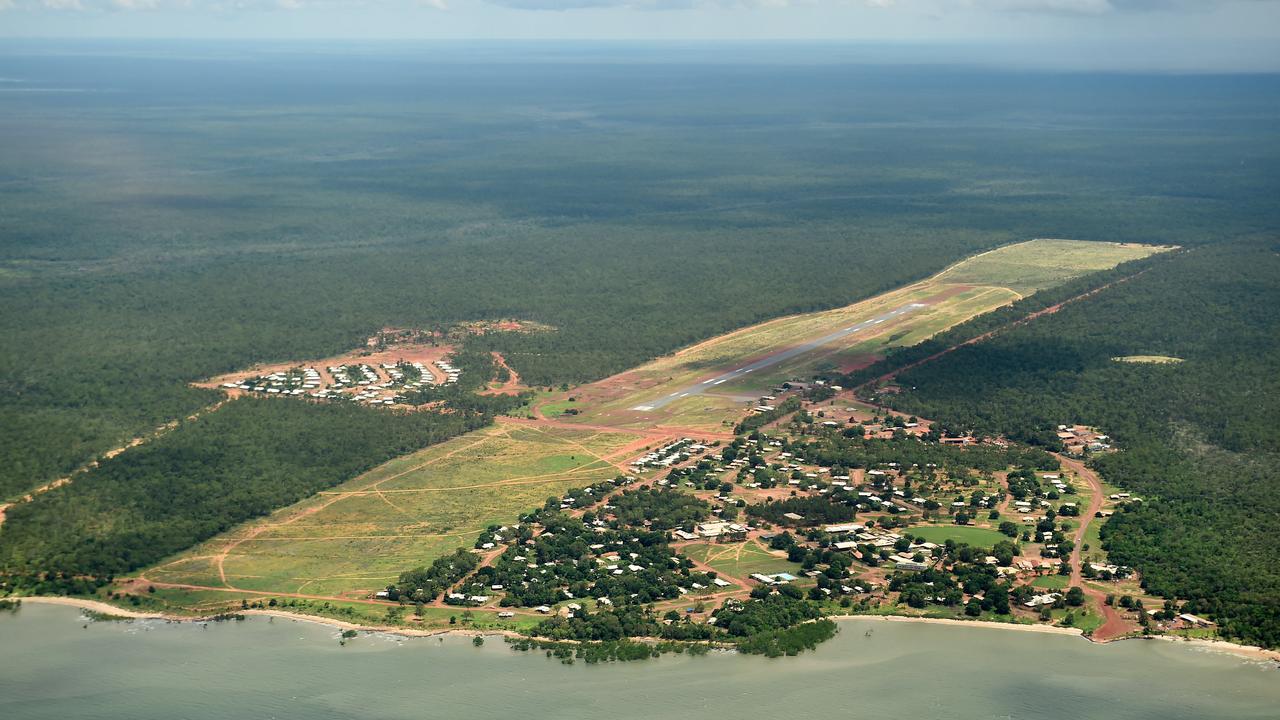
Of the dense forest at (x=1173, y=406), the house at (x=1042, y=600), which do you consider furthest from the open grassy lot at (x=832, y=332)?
the house at (x=1042, y=600)

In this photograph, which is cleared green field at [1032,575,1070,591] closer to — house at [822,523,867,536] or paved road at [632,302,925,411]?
house at [822,523,867,536]

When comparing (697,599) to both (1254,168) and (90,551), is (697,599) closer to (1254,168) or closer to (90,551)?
(90,551)

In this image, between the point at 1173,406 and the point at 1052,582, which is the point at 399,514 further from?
the point at 1173,406

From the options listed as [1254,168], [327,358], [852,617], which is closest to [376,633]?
[852,617]

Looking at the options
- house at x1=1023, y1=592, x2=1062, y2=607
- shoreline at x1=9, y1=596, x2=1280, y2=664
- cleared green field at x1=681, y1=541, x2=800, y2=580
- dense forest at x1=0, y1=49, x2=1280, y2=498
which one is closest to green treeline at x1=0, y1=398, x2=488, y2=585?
shoreline at x1=9, y1=596, x2=1280, y2=664

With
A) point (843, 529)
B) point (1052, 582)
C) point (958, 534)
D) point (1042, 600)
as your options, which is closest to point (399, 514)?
point (843, 529)

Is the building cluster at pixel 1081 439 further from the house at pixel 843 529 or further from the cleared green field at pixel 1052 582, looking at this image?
the cleared green field at pixel 1052 582
